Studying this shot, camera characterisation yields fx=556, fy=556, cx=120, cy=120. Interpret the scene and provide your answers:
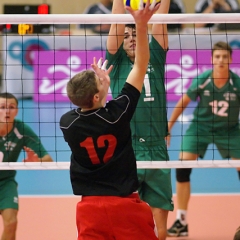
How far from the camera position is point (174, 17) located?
393 cm

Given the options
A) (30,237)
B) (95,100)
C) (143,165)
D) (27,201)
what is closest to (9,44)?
(27,201)

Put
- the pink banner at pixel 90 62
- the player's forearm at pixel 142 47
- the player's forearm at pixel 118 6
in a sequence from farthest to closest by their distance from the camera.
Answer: the pink banner at pixel 90 62
the player's forearm at pixel 118 6
the player's forearm at pixel 142 47

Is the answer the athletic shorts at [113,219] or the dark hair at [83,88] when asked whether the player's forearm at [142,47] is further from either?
the athletic shorts at [113,219]

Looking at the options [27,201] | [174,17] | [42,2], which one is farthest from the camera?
[42,2]

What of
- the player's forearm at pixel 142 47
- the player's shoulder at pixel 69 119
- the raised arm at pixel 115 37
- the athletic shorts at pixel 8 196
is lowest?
the athletic shorts at pixel 8 196

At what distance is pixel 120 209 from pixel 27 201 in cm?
341

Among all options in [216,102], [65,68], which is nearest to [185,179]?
[216,102]

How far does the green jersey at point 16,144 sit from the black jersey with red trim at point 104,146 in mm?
1557

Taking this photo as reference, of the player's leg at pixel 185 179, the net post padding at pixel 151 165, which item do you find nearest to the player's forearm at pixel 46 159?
the net post padding at pixel 151 165

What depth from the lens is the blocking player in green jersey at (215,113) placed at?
5.57 metres

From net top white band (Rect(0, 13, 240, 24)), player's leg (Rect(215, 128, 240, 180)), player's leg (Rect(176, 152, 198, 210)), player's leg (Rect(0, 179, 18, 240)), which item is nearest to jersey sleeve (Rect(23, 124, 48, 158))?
player's leg (Rect(0, 179, 18, 240))

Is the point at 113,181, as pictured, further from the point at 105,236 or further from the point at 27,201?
the point at 27,201

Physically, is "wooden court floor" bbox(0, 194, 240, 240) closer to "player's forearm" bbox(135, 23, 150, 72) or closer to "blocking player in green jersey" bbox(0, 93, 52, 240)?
"blocking player in green jersey" bbox(0, 93, 52, 240)

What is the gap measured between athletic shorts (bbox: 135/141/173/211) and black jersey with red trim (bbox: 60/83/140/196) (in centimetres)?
107
